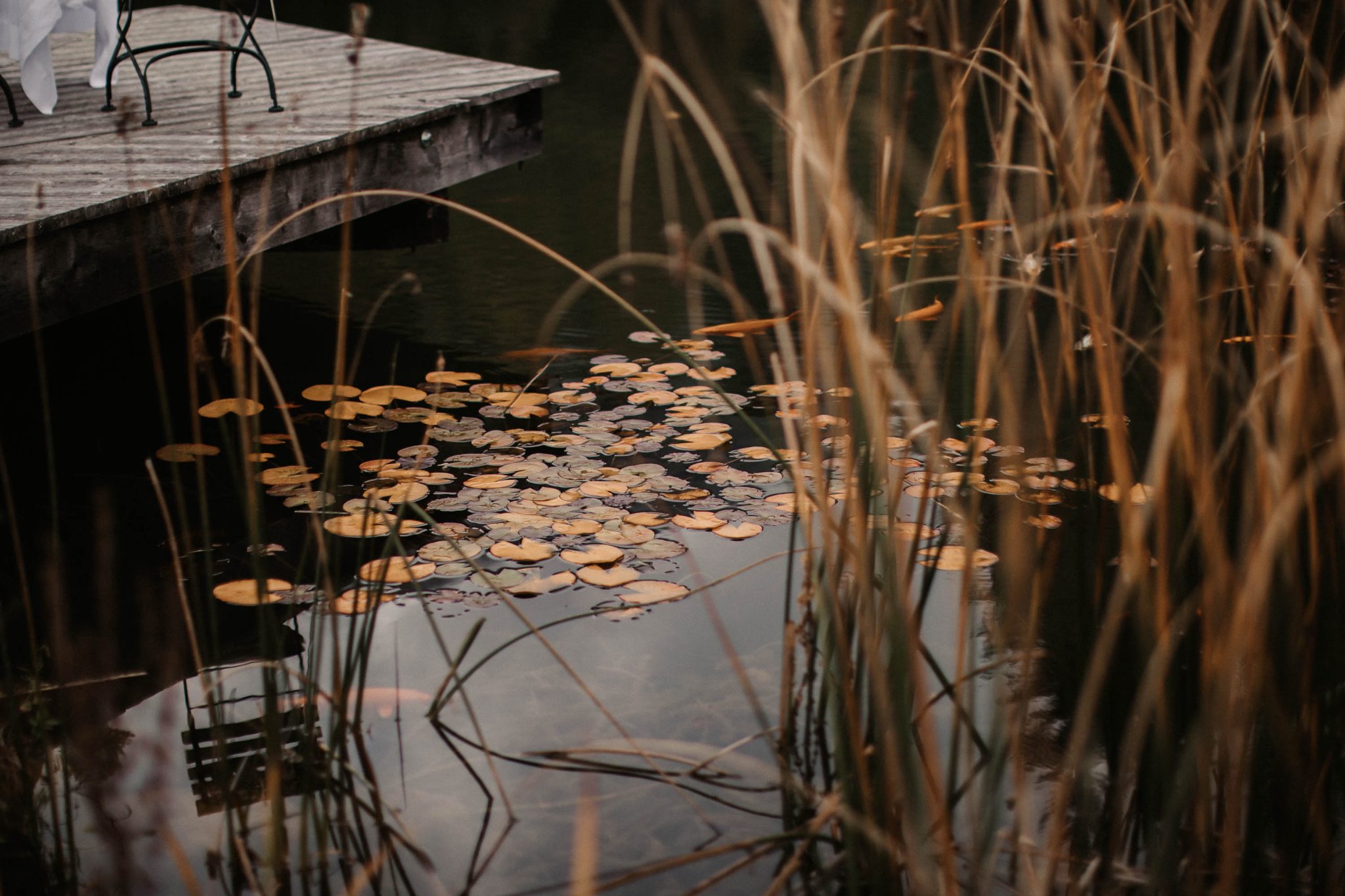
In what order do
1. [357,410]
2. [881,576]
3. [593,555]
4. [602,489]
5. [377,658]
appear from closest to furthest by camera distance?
[881,576], [377,658], [593,555], [602,489], [357,410]

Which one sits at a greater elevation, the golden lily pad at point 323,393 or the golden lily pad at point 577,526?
the golden lily pad at point 323,393

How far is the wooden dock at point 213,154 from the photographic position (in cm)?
226

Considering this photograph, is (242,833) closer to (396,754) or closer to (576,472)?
(396,754)

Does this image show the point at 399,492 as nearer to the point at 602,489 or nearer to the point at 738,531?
the point at 602,489

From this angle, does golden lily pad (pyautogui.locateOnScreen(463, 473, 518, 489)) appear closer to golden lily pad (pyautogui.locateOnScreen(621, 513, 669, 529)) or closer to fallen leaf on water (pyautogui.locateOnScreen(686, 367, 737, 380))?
golden lily pad (pyautogui.locateOnScreen(621, 513, 669, 529))

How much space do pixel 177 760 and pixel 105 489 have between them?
95cm

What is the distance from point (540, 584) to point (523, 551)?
0.11 meters

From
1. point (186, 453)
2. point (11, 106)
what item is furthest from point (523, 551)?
point (11, 106)

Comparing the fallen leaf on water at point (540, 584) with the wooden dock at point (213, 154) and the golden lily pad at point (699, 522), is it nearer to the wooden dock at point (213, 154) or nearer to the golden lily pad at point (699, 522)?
the golden lily pad at point (699, 522)

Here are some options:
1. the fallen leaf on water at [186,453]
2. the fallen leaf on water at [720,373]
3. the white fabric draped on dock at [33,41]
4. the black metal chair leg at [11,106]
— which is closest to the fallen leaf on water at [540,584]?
the fallen leaf on water at [186,453]

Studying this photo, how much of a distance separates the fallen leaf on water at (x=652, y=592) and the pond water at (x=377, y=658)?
0.08ft

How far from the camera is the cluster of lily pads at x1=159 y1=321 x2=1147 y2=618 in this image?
75.9 inches

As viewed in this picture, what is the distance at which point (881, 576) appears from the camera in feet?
5.19

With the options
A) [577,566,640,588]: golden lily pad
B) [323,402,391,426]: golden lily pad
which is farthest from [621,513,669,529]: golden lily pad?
[323,402,391,426]: golden lily pad
